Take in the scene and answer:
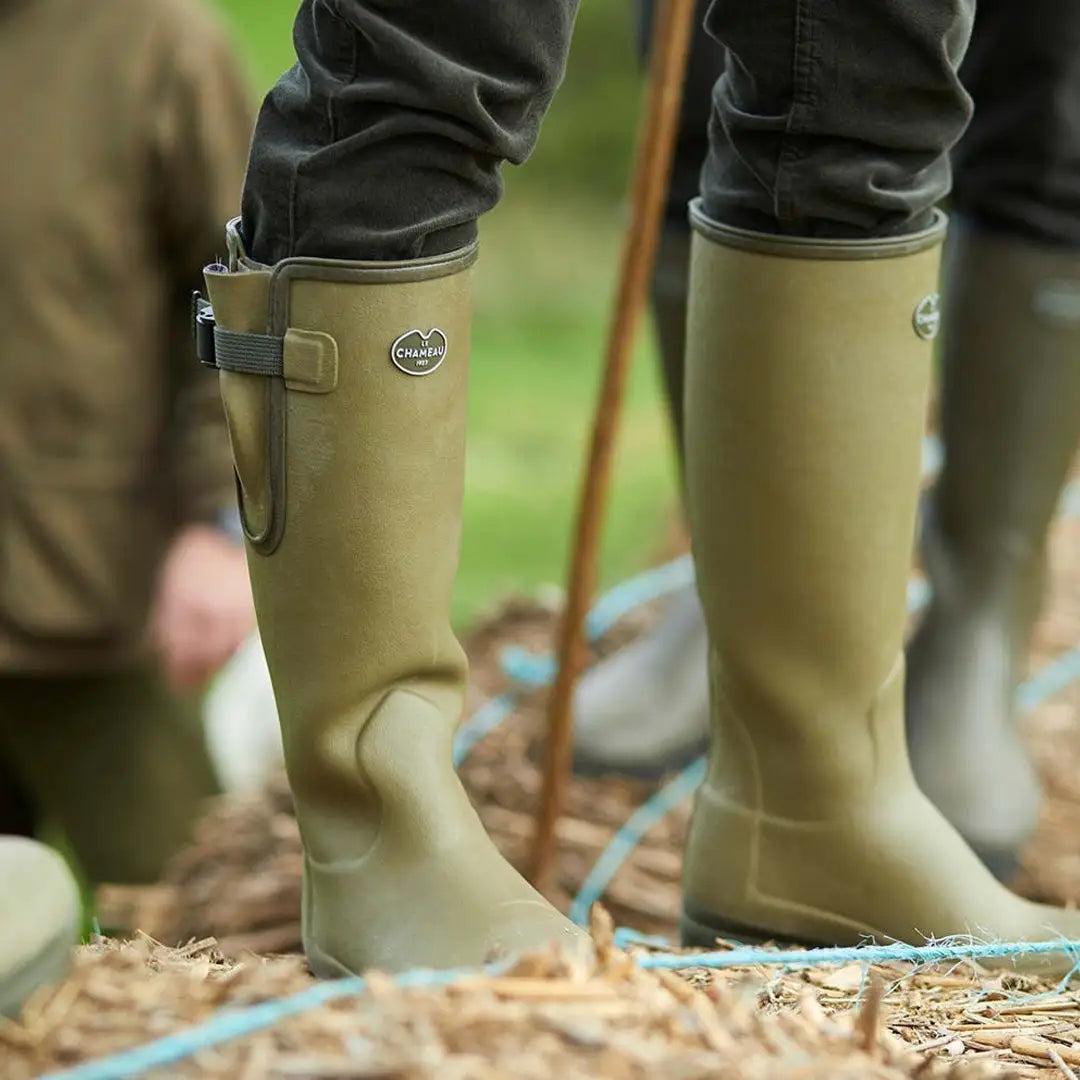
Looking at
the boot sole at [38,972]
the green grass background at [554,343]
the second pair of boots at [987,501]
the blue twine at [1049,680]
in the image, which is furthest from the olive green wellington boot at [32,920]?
the green grass background at [554,343]

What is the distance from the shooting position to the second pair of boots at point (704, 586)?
1136mm

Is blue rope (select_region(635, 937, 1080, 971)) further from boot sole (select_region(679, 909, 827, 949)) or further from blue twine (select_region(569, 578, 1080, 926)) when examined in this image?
blue twine (select_region(569, 578, 1080, 926))

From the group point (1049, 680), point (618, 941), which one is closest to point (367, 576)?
point (618, 941)

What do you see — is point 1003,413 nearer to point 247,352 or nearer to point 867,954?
point 867,954

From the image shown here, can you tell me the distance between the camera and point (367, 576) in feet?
3.82

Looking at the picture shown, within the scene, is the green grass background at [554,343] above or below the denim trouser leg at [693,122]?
below

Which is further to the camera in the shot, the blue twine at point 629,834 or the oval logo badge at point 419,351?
the blue twine at point 629,834

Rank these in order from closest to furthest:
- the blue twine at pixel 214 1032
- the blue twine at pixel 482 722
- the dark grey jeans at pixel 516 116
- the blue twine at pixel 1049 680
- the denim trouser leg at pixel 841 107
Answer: the blue twine at pixel 214 1032
the dark grey jeans at pixel 516 116
the denim trouser leg at pixel 841 107
the blue twine at pixel 482 722
the blue twine at pixel 1049 680

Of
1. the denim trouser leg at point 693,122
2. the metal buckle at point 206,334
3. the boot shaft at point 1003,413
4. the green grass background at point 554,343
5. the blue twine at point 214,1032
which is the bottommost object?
the green grass background at point 554,343

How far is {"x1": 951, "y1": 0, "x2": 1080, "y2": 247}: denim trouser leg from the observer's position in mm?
1682

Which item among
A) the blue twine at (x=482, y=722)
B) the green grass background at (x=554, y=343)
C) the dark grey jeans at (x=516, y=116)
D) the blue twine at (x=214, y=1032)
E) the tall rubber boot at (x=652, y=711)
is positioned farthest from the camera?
the green grass background at (x=554, y=343)

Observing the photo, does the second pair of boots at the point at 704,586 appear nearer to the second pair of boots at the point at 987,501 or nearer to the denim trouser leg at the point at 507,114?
the denim trouser leg at the point at 507,114

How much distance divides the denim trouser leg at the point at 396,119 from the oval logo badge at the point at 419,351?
0.18 feet

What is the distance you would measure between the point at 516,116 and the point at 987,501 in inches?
37.9
